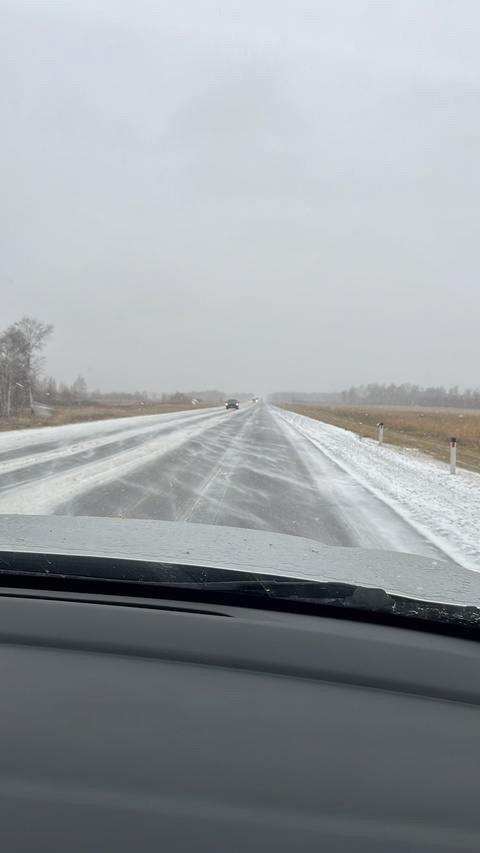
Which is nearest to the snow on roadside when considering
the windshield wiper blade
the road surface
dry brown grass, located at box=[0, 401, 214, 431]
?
the road surface

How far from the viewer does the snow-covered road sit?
282 inches

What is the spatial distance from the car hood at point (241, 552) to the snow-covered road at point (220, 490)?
11.3ft

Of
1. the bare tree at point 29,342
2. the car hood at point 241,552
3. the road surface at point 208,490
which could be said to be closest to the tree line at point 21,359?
the bare tree at point 29,342

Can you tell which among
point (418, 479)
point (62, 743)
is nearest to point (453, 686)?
point (62, 743)

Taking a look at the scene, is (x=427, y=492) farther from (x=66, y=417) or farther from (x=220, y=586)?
(x=66, y=417)

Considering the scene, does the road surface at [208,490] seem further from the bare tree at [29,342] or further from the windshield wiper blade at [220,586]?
the bare tree at [29,342]

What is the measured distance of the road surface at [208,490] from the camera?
7230mm

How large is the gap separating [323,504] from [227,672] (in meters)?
7.25

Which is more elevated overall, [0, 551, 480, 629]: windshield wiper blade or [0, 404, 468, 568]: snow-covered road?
[0, 551, 480, 629]: windshield wiper blade

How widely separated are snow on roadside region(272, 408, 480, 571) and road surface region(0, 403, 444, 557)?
280mm

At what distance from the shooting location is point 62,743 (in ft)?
4.46

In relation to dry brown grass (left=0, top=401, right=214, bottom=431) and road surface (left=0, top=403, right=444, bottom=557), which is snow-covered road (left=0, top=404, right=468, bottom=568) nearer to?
road surface (left=0, top=403, right=444, bottom=557)

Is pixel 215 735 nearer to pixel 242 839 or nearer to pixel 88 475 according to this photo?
pixel 242 839

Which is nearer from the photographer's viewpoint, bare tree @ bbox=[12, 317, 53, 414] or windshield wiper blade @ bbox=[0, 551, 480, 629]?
windshield wiper blade @ bbox=[0, 551, 480, 629]
